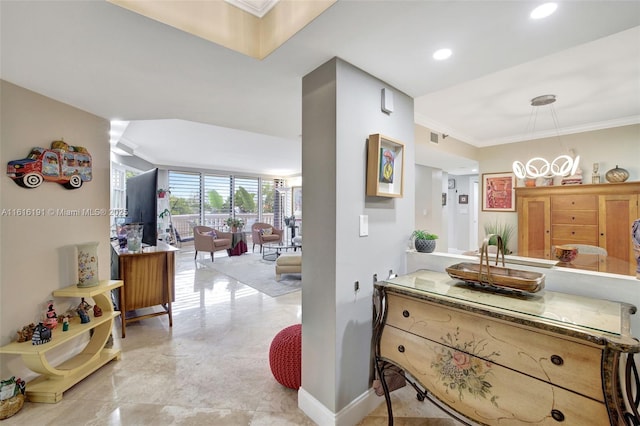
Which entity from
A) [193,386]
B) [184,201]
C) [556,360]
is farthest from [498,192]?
[184,201]

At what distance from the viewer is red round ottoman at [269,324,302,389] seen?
200 cm

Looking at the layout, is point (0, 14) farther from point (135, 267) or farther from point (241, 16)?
point (135, 267)

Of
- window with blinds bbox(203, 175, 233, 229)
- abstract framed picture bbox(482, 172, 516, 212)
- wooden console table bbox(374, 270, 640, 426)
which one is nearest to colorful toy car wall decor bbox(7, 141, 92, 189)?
wooden console table bbox(374, 270, 640, 426)

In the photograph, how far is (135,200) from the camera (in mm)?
3797

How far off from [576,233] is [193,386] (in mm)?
4876

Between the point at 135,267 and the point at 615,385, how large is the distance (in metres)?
3.70

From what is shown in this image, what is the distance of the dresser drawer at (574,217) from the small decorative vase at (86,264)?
5576 millimetres

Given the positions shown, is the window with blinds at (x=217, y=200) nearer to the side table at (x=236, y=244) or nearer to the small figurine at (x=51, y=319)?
the side table at (x=236, y=244)

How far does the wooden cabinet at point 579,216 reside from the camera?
3.32 metres

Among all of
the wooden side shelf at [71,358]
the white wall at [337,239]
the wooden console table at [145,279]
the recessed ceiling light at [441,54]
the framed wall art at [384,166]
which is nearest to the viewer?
the recessed ceiling light at [441,54]

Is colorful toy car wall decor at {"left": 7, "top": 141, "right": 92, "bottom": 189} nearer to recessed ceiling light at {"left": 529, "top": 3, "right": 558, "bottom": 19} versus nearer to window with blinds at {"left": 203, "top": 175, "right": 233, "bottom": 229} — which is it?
recessed ceiling light at {"left": 529, "top": 3, "right": 558, "bottom": 19}

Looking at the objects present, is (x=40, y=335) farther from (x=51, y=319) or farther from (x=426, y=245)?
(x=426, y=245)

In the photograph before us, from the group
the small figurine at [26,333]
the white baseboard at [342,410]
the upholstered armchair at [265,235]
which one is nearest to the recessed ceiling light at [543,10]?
the white baseboard at [342,410]

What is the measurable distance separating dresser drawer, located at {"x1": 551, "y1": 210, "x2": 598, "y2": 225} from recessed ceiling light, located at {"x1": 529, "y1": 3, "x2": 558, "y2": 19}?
3.53 metres
